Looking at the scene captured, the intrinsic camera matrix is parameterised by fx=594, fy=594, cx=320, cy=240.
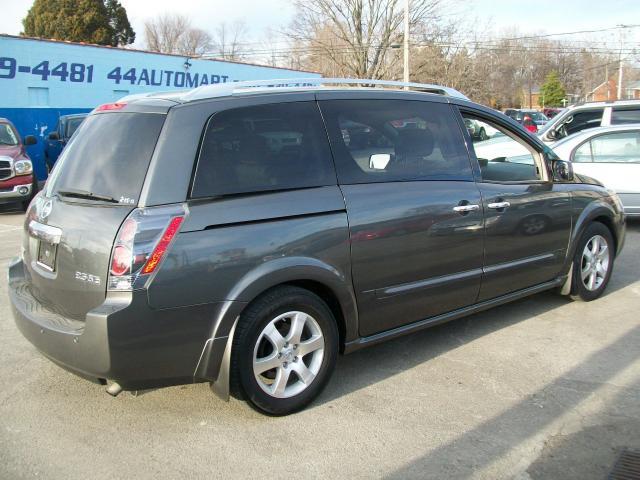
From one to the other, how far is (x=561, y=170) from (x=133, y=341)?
3.75 m

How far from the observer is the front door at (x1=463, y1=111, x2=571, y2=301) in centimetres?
434

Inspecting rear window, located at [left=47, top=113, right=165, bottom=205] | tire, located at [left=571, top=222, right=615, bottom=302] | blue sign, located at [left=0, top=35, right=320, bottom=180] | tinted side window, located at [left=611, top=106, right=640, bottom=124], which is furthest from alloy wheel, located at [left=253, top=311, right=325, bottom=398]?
blue sign, located at [left=0, top=35, right=320, bottom=180]

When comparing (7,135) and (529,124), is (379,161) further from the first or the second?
(529,124)

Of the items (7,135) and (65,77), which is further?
(65,77)

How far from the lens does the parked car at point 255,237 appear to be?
2.95 m

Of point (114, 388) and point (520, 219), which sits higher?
point (520, 219)

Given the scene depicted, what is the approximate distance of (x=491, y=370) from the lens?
3.99 meters

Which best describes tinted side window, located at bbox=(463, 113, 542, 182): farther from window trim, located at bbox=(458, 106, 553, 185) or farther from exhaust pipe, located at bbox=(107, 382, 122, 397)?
exhaust pipe, located at bbox=(107, 382, 122, 397)

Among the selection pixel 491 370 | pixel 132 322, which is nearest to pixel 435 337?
pixel 491 370

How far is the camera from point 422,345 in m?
4.46

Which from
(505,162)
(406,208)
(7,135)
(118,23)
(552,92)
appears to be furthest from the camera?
(552,92)

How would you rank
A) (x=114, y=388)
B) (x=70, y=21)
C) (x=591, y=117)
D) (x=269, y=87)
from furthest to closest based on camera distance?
(x=70, y=21) < (x=591, y=117) < (x=269, y=87) < (x=114, y=388)

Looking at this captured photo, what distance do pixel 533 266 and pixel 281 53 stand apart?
150ft

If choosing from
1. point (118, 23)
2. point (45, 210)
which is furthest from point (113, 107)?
point (118, 23)
